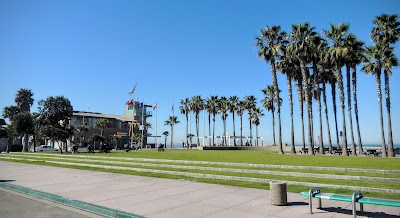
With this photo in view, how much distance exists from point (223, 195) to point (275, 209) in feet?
8.15

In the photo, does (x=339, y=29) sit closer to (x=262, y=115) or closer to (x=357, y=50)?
(x=357, y=50)

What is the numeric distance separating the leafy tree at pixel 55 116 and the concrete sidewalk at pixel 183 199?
3513cm

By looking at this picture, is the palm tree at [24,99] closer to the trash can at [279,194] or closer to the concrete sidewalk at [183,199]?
the concrete sidewalk at [183,199]

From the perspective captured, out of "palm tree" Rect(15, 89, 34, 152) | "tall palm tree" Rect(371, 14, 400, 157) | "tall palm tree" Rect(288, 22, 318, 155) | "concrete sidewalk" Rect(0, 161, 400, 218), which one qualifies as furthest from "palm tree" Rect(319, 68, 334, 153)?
"palm tree" Rect(15, 89, 34, 152)

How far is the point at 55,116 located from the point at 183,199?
148 feet

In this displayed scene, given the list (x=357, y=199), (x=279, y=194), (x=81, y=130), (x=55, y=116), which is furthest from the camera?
(x=81, y=130)

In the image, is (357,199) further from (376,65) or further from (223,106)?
(223,106)

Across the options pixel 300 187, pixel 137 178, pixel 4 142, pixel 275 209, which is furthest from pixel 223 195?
pixel 4 142

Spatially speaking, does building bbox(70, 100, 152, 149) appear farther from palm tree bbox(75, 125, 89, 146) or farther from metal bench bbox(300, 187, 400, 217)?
metal bench bbox(300, 187, 400, 217)

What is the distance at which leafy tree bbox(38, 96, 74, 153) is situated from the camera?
45906 mm

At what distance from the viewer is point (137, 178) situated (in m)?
14.8

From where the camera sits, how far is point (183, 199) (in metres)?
9.71

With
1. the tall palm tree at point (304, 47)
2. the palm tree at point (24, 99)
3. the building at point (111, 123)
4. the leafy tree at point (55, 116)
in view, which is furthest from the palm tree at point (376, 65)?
the palm tree at point (24, 99)

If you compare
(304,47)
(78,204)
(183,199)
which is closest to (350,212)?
(183,199)
